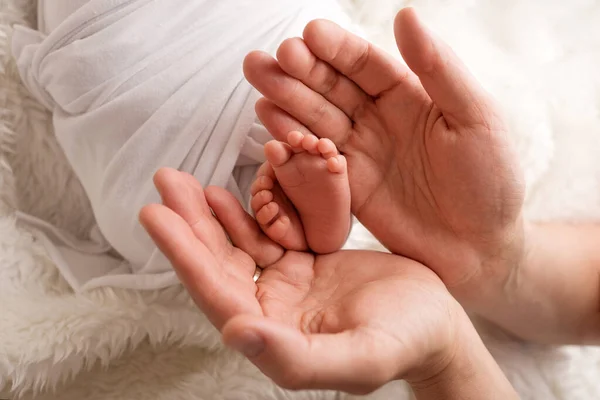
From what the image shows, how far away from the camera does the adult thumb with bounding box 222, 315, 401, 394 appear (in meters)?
0.38

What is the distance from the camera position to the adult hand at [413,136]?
0.53 metres

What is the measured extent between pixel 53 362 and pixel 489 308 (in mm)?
563

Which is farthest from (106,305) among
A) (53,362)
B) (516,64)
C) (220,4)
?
(516,64)

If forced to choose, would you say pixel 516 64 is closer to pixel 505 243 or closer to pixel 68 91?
pixel 505 243

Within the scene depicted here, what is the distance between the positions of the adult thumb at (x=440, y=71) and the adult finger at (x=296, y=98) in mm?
111

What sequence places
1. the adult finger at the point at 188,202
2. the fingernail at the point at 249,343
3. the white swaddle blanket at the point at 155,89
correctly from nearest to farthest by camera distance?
the fingernail at the point at 249,343
the adult finger at the point at 188,202
the white swaddle blanket at the point at 155,89

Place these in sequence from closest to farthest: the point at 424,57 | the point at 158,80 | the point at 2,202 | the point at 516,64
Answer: the point at 424,57
the point at 158,80
the point at 2,202
the point at 516,64

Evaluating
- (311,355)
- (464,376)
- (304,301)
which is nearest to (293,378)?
(311,355)

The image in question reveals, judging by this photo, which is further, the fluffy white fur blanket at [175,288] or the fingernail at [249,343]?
the fluffy white fur blanket at [175,288]

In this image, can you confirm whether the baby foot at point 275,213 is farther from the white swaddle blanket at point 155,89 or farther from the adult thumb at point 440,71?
the adult thumb at point 440,71

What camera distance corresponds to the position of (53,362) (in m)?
0.70

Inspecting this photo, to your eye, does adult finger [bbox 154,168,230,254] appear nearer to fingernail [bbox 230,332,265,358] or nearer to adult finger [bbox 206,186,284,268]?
adult finger [bbox 206,186,284,268]

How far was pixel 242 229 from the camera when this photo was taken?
22.3 inches

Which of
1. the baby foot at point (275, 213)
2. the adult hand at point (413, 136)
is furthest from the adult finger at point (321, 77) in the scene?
the baby foot at point (275, 213)
